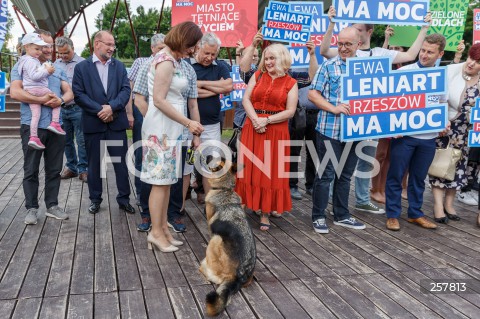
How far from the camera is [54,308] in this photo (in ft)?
8.95

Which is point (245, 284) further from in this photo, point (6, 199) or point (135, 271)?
point (6, 199)

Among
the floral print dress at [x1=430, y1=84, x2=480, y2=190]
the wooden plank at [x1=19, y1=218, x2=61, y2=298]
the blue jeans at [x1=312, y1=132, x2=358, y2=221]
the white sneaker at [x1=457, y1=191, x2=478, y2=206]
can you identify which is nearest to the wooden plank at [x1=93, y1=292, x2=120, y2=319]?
the wooden plank at [x1=19, y1=218, x2=61, y2=298]

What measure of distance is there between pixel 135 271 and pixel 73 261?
58cm

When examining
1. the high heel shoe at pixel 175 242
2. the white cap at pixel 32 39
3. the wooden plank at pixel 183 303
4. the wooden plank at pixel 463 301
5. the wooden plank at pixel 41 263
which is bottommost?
the wooden plank at pixel 463 301

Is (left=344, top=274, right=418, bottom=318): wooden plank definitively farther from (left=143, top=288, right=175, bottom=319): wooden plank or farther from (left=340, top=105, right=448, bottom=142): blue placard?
(left=340, top=105, right=448, bottom=142): blue placard

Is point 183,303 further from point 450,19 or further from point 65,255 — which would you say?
point 450,19

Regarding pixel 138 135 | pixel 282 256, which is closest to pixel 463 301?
pixel 282 256

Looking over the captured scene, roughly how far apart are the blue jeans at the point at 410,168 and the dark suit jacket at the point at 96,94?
298 cm

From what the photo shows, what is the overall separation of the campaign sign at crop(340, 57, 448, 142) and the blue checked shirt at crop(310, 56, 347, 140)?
11cm

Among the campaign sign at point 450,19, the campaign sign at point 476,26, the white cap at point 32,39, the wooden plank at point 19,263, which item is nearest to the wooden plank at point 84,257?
the wooden plank at point 19,263

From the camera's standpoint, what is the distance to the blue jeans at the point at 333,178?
436cm

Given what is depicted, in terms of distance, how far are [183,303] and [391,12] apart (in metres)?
3.83

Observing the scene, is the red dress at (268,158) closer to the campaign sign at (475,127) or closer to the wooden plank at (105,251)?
the wooden plank at (105,251)

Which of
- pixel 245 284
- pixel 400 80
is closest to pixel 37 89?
pixel 245 284
